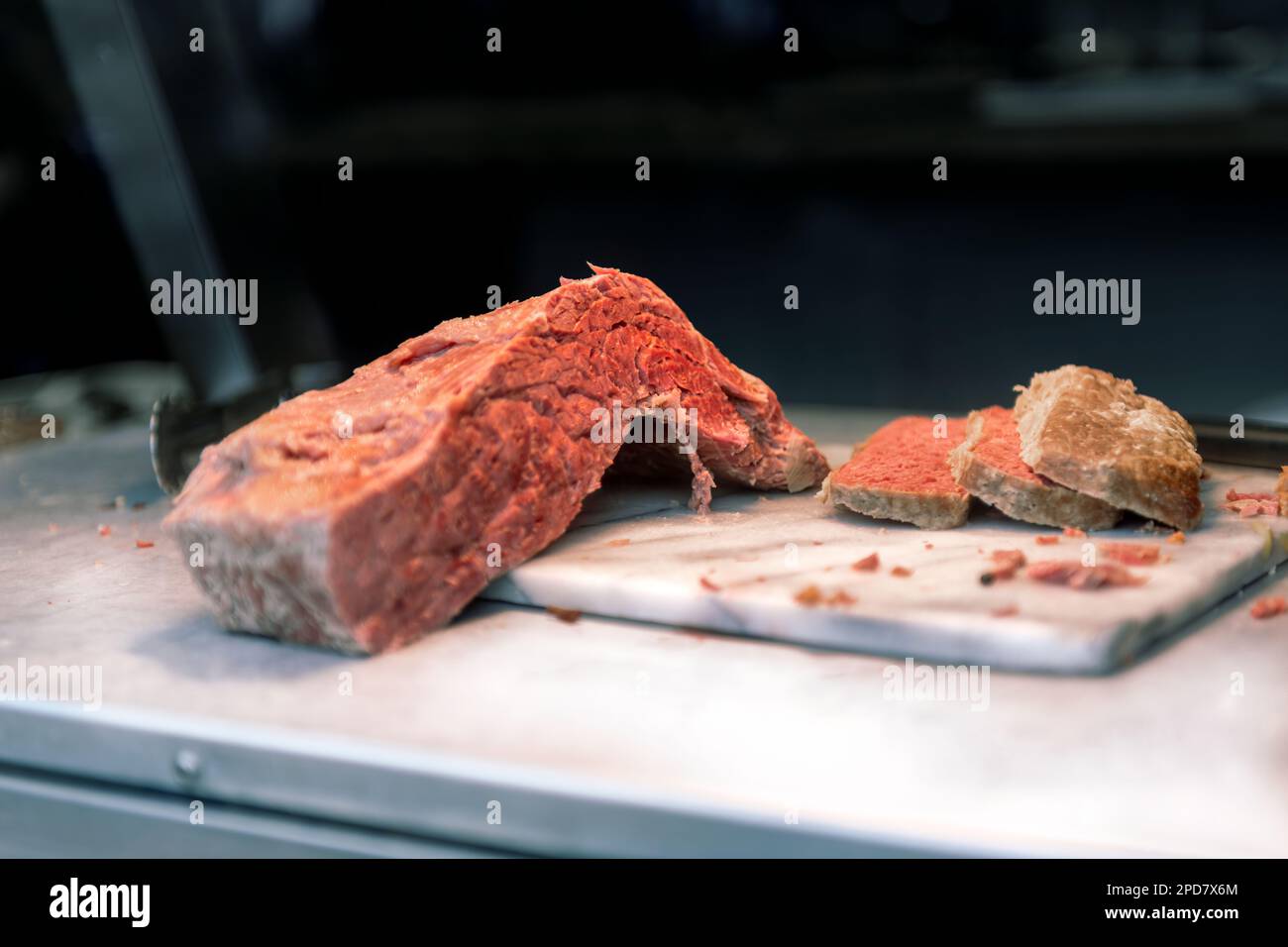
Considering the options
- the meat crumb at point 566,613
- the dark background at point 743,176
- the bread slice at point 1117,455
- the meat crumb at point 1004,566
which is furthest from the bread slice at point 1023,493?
the dark background at point 743,176

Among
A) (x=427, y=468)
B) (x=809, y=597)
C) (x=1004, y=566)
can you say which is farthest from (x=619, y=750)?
(x=1004, y=566)

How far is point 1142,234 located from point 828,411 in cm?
117

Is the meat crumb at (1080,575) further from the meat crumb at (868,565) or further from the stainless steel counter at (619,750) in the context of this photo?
the meat crumb at (868,565)

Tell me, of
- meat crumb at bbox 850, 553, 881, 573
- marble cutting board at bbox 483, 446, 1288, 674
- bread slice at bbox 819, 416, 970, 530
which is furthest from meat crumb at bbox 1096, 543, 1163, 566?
meat crumb at bbox 850, 553, 881, 573

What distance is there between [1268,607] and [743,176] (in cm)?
263

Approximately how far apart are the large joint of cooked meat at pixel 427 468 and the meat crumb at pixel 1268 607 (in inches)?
44.8

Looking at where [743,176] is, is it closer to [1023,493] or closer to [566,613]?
[1023,493]

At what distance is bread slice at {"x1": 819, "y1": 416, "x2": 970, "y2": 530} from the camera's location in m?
2.72

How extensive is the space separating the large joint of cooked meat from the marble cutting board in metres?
0.16

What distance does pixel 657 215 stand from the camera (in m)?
4.70

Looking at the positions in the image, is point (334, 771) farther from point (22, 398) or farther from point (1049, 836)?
point (22, 398)

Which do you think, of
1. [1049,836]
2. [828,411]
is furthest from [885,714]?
[828,411]

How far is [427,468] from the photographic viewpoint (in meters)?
2.24

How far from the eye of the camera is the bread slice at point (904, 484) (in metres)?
2.72
